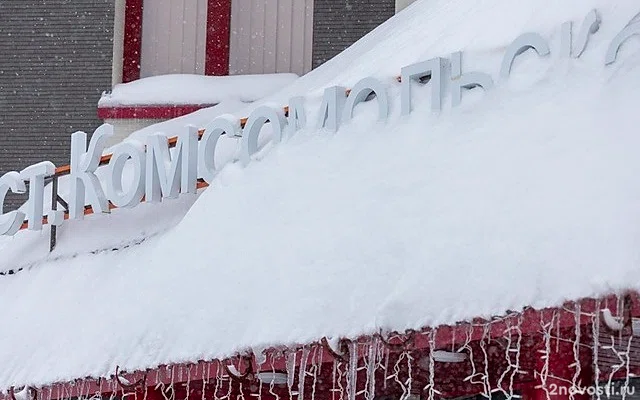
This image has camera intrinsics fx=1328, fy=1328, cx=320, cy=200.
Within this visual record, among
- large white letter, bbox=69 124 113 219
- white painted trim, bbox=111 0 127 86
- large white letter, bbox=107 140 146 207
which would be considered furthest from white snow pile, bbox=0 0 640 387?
white painted trim, bbox=111 0 127 86

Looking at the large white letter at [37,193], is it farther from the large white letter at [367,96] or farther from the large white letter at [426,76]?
the large white letter at [426,76]

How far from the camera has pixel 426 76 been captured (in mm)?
7691

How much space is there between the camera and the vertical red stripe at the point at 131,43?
12.5 m

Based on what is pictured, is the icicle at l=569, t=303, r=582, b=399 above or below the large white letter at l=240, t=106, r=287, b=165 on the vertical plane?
below

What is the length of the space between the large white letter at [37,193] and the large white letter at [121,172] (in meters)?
0.67

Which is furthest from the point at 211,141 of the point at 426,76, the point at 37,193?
the point at 426,76

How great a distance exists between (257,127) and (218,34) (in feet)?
12.6

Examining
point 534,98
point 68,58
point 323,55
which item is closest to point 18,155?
point 68,58

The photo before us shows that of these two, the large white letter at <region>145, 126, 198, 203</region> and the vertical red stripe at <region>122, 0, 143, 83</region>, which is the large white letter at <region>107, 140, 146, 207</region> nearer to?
the large white letter at <region>145, 126, 198, 203</region>

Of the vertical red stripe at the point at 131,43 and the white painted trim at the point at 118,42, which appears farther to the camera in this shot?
the vertical red stripe at the point at 131,43

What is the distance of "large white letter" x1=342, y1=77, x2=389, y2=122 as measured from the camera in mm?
7770

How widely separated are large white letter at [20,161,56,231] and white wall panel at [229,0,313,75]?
2.82 metres

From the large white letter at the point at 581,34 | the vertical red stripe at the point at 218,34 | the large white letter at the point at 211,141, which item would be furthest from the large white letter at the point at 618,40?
the vertical red stripe at the point at 218,34

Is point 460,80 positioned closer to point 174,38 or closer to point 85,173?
point 85,173
